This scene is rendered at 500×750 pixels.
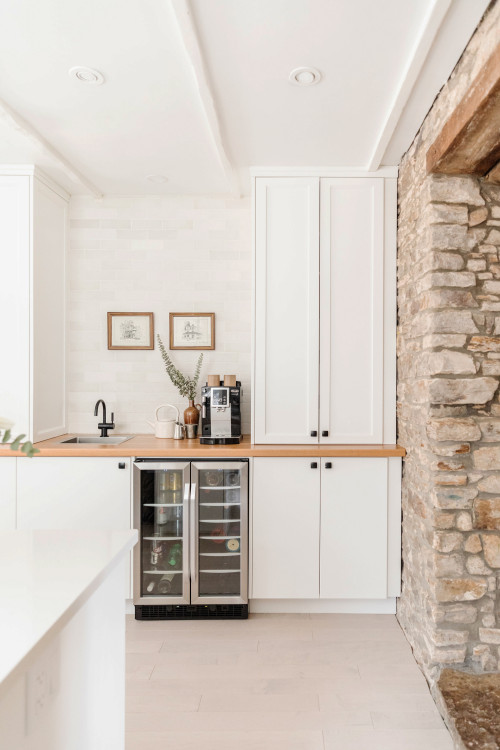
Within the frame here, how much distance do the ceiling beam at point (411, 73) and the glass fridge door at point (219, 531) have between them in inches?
78.2

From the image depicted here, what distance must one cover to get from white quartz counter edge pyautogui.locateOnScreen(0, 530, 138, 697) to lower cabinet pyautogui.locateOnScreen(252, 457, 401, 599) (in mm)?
1548

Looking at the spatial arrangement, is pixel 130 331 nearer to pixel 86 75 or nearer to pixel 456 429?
pixel 86 75

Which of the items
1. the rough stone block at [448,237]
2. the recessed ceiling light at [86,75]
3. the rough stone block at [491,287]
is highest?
the recessed ceiling light at [86,75]

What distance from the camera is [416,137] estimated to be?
2.93m

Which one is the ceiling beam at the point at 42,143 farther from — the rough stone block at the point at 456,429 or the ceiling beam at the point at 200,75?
the rough stone block at the point at 456,429

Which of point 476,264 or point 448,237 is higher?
point 448,237

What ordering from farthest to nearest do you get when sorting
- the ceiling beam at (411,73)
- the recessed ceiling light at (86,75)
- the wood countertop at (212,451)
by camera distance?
the wood countertop at (212,451), the recessed ceiling light at (86,75), the ceiling beam at (411,73)

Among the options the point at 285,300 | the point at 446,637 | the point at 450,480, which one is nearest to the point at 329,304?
the point at 285,300

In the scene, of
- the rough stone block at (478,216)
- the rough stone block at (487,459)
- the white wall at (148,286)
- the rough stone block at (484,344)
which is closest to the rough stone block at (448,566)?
the rough stone block at (487,459)

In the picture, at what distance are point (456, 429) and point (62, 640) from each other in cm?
193

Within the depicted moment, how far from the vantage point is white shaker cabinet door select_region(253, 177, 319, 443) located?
337cm

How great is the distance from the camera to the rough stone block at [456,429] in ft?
8.37

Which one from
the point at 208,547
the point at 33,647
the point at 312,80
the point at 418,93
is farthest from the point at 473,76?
the point at 208,547

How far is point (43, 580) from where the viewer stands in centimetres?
136
